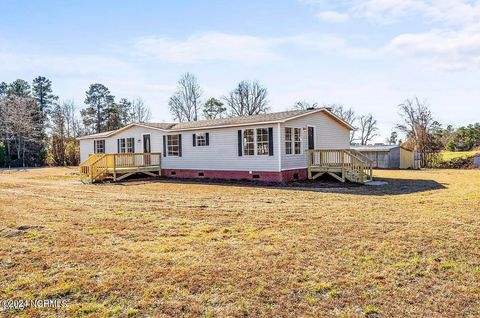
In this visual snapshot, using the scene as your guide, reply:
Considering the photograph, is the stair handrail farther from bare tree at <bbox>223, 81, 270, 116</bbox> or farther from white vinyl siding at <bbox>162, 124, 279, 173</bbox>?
bare tree at <bbox>223, 81, 270, 116</bbox>

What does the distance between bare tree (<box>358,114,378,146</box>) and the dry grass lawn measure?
1674 inches

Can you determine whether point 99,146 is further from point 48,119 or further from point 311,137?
point 48,119

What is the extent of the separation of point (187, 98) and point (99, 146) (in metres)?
21.3

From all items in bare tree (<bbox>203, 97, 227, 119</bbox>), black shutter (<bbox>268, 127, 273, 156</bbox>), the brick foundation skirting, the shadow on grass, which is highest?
bare tree (<bbox>203, 97, 227, 119</bbox>)

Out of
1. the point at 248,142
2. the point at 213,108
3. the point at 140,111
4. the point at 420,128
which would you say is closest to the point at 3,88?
the point at 140,111

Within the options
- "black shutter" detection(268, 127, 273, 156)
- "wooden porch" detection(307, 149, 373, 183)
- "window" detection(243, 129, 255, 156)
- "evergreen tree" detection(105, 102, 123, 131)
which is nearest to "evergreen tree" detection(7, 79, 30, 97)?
"evergreen tree" detection(105, 102, 123, 131)

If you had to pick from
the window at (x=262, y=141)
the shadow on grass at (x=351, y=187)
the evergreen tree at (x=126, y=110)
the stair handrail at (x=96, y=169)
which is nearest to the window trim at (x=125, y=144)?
the stair handrail at (x=96, y=169)

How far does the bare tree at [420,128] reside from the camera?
84.1 ft

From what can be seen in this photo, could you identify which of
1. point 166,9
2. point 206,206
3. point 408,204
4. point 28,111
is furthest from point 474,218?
point 28,111

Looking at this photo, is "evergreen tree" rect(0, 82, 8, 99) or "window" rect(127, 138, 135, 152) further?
"evergreen tree" rect(0, 82, 8, 99)

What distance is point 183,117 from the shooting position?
4347 cm

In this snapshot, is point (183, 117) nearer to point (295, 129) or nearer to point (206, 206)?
point (295, 129)

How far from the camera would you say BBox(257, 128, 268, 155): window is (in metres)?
14.8

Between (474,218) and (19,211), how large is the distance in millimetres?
9522
